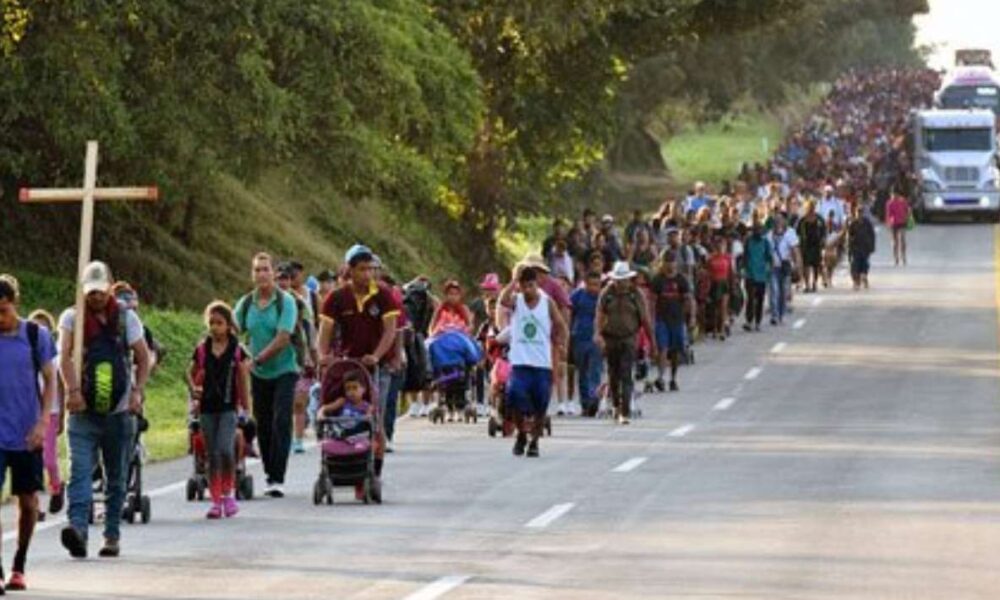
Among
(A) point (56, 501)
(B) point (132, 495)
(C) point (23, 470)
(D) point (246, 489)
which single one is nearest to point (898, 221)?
(D) point (246, 489)

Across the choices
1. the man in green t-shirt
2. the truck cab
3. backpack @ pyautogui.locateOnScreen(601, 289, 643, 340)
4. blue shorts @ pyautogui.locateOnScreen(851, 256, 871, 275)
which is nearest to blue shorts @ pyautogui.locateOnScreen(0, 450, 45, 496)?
the man in green t-shirt

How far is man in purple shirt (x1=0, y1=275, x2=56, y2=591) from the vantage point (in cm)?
1700

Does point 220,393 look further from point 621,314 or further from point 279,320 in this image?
point 621,314

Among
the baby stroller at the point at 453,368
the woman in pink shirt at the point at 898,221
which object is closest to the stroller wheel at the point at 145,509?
the baby stroller at the point at 453,368

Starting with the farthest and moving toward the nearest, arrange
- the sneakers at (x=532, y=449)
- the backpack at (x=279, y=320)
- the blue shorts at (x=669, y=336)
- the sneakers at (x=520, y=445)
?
the blue shorts at (x=669, y=336), the sneakers at (x=520, y=445), the sneakers at (x=532, y=449), the backpack at (x=279, y=320)

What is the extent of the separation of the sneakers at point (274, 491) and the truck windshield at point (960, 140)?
197ft

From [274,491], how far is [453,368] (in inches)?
344

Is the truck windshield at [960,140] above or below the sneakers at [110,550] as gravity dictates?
above

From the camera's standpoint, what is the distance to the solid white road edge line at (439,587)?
1633 cm

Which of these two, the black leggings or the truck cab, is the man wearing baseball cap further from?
the truck cab

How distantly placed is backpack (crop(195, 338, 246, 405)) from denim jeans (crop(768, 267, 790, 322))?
28.7m

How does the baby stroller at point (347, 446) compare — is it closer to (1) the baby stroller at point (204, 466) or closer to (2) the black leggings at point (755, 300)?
(1) the baby stroller at point (204, 466)

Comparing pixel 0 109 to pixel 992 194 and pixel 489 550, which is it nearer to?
pixel 489 550

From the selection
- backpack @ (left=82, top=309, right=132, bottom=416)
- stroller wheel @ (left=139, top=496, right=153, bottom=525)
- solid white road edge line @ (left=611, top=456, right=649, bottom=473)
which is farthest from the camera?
solid white road edge line @ (left=611, top=456, right=649, bottom=473)
